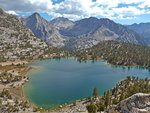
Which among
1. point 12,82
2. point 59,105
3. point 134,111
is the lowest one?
point 59,105

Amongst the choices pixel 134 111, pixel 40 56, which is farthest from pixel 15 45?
pixel 134 111

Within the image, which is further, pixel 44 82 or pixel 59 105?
pixel 44 82

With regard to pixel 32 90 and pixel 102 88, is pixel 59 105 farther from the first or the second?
pixel 102 88

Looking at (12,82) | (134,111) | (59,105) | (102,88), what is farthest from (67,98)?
(134,111)

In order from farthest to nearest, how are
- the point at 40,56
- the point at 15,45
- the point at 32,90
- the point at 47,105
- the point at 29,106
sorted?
1. the point at 15,45
2. the point at 40,56
3. the point at 32,90
4. the point at 47,105
5. the point at 29,106

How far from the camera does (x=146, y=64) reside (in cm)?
16062

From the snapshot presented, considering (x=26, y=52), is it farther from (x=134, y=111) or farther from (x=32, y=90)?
(x=134, y=111)

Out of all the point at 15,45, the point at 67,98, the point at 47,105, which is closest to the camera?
the point at 47,105

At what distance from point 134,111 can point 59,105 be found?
49586 mm

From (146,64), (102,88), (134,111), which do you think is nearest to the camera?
(134,111)

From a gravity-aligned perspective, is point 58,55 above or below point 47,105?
above

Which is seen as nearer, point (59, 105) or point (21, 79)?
point (59, 105)

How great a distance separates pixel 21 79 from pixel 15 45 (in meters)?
121

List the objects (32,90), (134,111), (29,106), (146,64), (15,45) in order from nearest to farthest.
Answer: (134,111), (29,106), (32,90), (146,64), (15,45)
